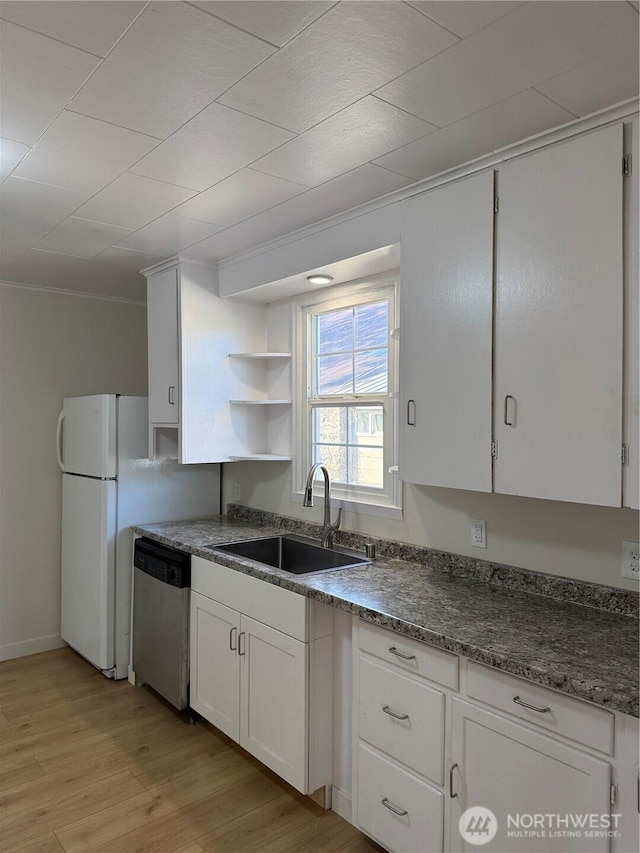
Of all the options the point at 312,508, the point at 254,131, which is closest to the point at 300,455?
the point at 312,508

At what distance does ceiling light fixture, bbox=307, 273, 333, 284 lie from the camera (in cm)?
286

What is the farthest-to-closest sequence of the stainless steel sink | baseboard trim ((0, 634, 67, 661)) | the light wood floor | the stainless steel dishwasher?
baseboard trim ((0, 634, 67, 661))
the stainless steel dishwasher
the stainless steel sink
the light wood floor

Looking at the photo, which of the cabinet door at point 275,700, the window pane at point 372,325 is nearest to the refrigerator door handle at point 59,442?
the cabinet door at point 275,700

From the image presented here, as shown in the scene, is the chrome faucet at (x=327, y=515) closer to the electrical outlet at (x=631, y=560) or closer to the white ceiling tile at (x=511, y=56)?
the electrical outlet at (x=631, y=560)

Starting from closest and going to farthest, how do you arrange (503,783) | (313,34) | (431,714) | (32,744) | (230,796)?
(313,34)
(503,783)
(431,714)
(230,796)
(32,744)

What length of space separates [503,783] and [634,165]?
171 cm

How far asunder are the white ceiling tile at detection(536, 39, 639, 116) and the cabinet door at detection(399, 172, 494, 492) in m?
0.36

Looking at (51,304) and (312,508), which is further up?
(51,304)

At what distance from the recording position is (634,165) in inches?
64.4

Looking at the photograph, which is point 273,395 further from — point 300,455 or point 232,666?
point 232,666

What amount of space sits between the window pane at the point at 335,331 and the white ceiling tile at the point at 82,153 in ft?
4.31

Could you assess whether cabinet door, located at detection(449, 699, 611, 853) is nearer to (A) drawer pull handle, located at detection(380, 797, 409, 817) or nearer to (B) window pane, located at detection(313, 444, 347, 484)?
(A) drawer pull handle, located at detection(380, 797, 409, 817)

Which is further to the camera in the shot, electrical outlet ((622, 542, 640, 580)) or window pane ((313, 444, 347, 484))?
window pane ((313, 444, 347, 484))

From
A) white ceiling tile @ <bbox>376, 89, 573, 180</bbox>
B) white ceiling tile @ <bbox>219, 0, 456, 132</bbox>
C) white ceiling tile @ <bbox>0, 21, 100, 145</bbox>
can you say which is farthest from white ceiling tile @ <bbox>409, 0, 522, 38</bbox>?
white ceiling tile @ <bbox>0, 21, 100, 145</bbox>
